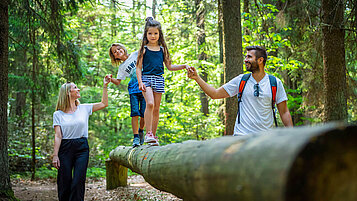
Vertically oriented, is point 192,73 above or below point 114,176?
above

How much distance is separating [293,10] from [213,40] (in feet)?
31.2

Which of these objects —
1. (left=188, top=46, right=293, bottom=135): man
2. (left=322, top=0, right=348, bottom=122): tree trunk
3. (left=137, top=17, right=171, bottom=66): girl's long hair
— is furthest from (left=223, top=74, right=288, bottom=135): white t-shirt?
(left=322, top=0, right=348, bottom=122): tree trunk

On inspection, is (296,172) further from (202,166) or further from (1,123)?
(1,123)

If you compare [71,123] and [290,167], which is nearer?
[290,167]

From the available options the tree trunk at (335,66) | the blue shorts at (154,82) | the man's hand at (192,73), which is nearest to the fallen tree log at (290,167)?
the man's hand at (192,73)

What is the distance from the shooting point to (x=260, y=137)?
A: 5.23 feet

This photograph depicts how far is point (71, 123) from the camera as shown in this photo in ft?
17.4

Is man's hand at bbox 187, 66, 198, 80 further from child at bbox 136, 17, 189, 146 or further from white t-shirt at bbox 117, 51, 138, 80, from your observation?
white t-shirt at bbox 117, 51, 138, 80

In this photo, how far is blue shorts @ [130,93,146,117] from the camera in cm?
594

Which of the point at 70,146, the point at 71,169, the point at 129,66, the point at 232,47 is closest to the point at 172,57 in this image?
the point at 232,47

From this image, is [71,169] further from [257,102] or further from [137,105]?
[257,102]

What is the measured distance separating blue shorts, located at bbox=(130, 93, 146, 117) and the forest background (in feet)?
8.13

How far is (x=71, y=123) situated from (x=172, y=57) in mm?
11518

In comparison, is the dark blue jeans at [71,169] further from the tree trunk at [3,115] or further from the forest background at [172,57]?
the forest background at [172,57]
